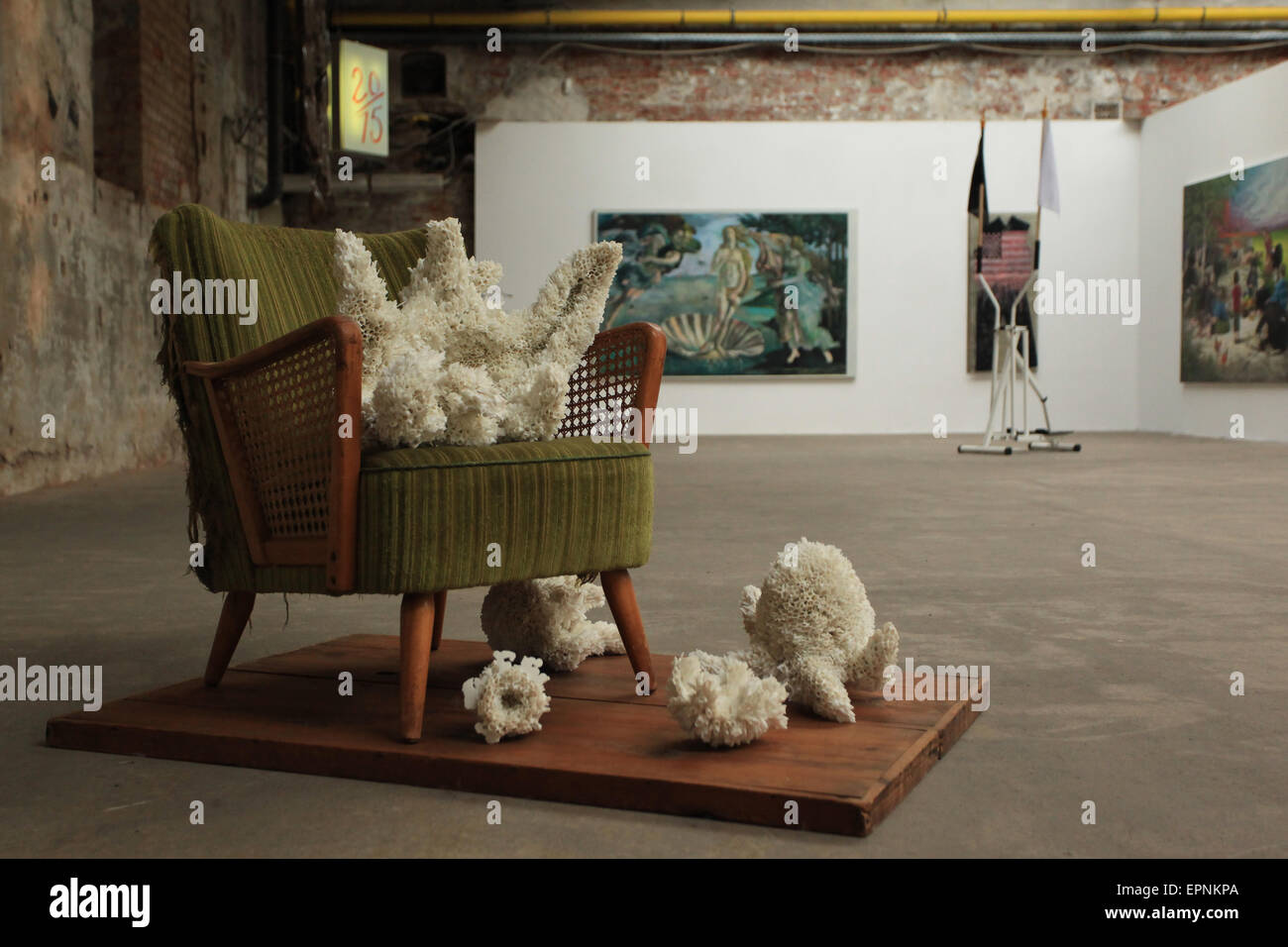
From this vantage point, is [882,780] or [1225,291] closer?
[882,780]

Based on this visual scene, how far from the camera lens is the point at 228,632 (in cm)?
224

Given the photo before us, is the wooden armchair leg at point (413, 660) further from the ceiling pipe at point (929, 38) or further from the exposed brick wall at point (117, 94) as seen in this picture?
the ceiling pipe at point (929, 38)

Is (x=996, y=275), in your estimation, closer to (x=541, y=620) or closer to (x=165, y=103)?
(x=165, y=103)

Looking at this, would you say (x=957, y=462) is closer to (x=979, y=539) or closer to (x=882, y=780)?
(x=979, y=539)

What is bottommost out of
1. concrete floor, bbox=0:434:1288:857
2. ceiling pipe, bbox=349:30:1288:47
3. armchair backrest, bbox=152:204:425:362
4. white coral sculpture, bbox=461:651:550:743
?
concrete floor, bbox=0:434:1288:857

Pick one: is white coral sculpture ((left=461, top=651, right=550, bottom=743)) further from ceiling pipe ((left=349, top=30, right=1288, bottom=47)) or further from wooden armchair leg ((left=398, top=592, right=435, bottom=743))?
ceiling pipe ((left=349, top=30, right=1288, bottom=47))

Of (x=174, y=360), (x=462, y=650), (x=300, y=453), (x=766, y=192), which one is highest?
(x=766, y=192)

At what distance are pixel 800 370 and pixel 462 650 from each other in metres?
9.01

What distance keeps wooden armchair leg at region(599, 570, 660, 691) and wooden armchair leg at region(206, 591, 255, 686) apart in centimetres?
63

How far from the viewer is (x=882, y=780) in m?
1.66

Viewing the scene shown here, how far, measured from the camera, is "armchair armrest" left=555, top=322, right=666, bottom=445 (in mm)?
2375

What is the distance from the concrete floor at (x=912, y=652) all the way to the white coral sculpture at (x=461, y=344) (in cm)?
57

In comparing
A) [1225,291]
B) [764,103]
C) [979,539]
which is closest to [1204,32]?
[1225,291]

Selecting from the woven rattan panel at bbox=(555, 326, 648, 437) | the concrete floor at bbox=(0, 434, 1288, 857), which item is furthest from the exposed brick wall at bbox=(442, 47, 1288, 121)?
the woven rattan panel at bbox=(555, 326, 648, 437)
